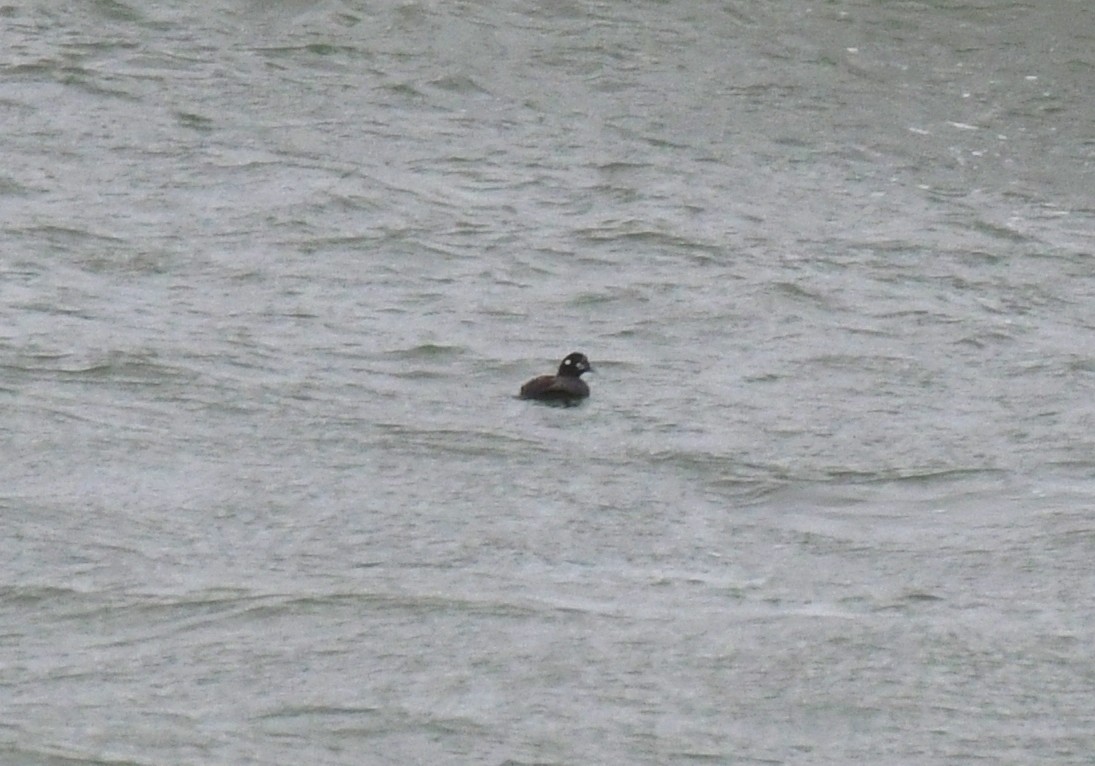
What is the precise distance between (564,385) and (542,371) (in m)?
0.57

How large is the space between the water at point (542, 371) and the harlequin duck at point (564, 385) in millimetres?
61

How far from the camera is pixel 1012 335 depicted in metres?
10.6

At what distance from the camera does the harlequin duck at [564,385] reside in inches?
368

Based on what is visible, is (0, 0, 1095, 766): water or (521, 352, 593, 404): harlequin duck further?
(521, 352, 593, 404): harlequin duck

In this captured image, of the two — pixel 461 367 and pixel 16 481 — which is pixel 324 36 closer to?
pixel 461 367

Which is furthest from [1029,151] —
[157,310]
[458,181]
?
[157,310]

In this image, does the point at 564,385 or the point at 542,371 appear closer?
the point at 564,385

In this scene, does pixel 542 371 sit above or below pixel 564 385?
below

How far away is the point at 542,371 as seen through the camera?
9.95 meters

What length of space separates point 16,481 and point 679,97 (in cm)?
569

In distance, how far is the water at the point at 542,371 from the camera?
7031 millimetres

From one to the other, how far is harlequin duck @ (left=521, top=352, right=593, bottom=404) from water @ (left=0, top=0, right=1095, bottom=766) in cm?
6

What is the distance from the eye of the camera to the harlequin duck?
9344 millimetres

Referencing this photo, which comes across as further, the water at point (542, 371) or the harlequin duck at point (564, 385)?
the harlequin duck at point (564, 385)
